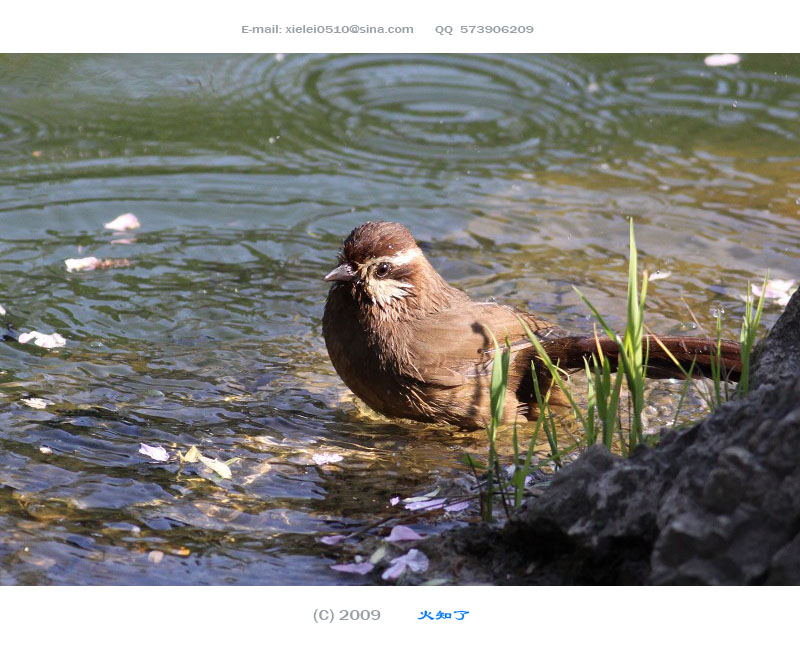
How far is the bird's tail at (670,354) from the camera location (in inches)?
190

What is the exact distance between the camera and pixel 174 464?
5.21 m

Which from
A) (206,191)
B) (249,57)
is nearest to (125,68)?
(249,57)

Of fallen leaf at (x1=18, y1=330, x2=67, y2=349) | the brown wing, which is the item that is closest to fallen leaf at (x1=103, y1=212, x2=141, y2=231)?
fallen leaf at (x1=18, y1=330, x2=67, y2=349)

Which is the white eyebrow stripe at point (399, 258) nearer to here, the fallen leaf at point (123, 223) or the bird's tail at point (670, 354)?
the bird's tail at point (670, 354)

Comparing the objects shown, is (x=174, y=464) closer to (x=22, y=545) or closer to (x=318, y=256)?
(x=22, y=545)

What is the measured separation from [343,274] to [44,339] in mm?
2242

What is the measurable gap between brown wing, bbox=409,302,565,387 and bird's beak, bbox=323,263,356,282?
1.60 ft

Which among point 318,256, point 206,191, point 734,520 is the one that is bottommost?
point 734,520

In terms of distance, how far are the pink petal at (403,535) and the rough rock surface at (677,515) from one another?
0.12 m

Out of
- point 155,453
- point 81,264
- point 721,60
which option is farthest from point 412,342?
point 721,60

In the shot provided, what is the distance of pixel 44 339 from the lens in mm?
6695

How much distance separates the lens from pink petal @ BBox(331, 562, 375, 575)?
409 cm

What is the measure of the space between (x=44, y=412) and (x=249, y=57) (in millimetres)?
6672

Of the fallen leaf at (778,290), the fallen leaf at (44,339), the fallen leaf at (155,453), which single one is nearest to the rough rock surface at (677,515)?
the fallen leaf at (155,453)
